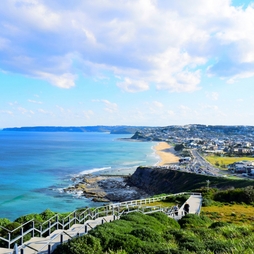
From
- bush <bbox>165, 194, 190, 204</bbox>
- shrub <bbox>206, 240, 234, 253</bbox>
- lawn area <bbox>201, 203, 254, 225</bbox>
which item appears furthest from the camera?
bush <bbox>165, 194, 190, 204</bbox>

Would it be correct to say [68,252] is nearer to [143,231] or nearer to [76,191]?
[143,231]

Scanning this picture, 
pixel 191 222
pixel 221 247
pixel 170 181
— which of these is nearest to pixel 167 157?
pixel 170 181

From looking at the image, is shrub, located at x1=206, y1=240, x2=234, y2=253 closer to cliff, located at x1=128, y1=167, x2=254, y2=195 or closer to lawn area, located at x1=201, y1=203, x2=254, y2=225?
lawn area, located at x1=201, y1=203, x2=254, y2=225

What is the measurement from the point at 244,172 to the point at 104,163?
41.3m

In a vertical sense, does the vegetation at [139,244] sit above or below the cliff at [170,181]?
above

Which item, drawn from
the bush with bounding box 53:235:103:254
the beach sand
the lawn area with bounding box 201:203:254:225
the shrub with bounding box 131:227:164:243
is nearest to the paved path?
the lawn area with bounding box 201:203:254:225

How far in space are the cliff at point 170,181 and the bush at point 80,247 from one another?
33866mm

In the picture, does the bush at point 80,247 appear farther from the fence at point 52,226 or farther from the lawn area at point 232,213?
the lawn area at point 232,213

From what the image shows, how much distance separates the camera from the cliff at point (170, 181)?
3691 cm

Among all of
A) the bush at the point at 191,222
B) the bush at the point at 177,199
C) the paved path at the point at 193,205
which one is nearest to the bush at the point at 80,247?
the bush at the point at 191,222

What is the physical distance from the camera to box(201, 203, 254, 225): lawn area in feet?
47.6

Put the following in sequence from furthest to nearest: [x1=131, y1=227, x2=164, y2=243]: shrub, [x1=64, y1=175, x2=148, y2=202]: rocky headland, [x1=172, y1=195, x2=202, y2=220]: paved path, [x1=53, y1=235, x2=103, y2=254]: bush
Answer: [x1=64, y1=175, x2=148, y2=202]: rocky headland
[x1=172, y1=195, x2=202, y2=220]: paved path
[x1=131, y1=227, x2=164, y2=243]: shrub
[x1=53, y1=235, x2=103, y2=254]: bush

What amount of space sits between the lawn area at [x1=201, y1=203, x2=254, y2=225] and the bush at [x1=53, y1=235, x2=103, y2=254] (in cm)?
1159

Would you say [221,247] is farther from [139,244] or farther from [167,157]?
[167,157]
